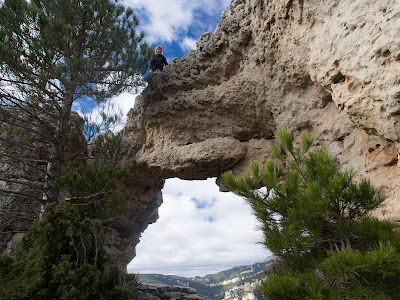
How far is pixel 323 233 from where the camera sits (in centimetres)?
304

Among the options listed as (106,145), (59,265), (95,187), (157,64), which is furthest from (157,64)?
(59,265)

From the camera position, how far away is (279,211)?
3115 millimetres

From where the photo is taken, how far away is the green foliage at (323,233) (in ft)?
7.65

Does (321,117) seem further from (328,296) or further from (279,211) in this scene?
(328,296)

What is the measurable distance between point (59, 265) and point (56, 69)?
138 inches

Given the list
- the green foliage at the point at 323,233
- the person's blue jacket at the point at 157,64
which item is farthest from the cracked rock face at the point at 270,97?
the green foliage at the point at 323,233

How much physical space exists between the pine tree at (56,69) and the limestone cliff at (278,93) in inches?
42.3

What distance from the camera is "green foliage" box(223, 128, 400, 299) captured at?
233cm

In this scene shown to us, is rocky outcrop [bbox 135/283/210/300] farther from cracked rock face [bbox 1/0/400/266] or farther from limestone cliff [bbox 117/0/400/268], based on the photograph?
limestone cliff [bbox 117/0/400/268]

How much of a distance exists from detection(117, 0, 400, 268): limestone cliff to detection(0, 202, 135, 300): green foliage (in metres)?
2.54

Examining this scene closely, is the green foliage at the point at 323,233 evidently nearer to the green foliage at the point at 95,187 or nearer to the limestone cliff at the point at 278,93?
the limestone cliff at the point at 278,93

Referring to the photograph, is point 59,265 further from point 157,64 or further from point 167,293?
point 157,64

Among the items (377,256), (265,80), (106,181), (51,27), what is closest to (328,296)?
(377,256)

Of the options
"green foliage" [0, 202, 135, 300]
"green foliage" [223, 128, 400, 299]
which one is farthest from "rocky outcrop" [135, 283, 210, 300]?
"green foliage" [223, 128, 400, 299]
